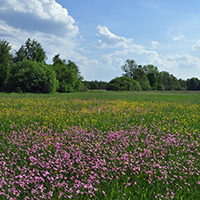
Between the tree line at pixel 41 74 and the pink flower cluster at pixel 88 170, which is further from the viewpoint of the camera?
the tree line at pixel 41 74

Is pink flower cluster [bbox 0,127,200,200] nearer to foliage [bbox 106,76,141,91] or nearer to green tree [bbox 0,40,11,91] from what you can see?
green tree [bbox 0,40,11,91]

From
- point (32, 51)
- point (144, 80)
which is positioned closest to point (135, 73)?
point (144, 80)

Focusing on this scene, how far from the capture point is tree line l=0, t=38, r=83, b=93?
43062 mm

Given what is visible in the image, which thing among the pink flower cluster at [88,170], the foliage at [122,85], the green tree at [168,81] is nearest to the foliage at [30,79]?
the foliage at [122,85]

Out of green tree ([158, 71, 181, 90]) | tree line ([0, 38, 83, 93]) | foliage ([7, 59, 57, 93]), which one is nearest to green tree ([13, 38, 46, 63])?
tree line ([0, 38, 83, 93])

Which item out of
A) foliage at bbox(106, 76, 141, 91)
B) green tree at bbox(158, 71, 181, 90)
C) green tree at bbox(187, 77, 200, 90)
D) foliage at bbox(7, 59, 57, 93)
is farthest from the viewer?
green tree at bbox(187, 77, 200, 90)

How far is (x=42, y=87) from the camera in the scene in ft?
146

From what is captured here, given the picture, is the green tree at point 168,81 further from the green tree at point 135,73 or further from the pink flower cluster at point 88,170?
the pink flower cluster at point 88,170

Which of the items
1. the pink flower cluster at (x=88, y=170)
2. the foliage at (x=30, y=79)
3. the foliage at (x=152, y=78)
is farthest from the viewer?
the foliage at (x=152, y=78)

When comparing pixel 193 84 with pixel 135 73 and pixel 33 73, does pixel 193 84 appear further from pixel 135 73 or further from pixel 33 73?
pixel 33 73

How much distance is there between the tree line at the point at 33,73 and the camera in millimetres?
43062

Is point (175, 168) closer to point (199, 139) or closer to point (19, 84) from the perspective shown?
point (199, 139)

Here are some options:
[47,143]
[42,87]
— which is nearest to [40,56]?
[42,87]

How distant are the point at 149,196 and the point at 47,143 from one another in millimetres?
3439
